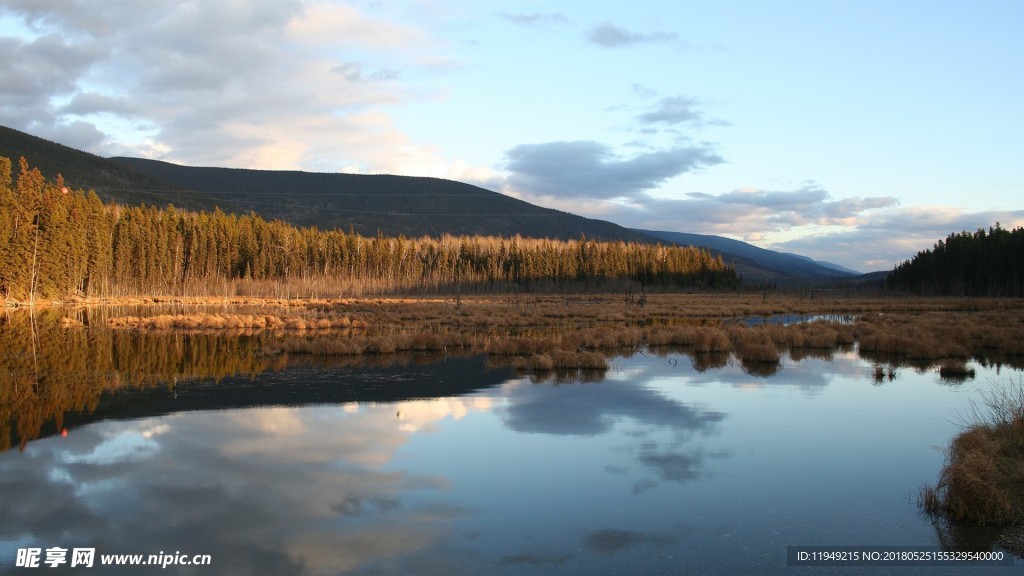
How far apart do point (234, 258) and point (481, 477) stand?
90677mm

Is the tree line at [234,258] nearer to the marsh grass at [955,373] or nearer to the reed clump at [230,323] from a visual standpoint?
the reed clump at [230,323]

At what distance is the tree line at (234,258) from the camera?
58938 mm

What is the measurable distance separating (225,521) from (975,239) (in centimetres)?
11767

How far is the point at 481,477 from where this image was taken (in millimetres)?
10617

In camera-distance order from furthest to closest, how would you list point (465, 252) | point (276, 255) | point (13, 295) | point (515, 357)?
point (465, 252) → point (276, 255) → point (13, 295) → point (515, 357)

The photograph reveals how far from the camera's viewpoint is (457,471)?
1096 centimetres

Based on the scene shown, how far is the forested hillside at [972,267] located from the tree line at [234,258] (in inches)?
1257

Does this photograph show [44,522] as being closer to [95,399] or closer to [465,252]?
[95,399]

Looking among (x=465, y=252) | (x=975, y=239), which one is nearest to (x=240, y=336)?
(x=465, y=252)

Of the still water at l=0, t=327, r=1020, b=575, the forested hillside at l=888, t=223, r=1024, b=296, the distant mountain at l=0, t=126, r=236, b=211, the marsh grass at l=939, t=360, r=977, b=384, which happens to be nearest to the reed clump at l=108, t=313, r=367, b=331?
the still water at l=0, t=327, r=1020, b=575

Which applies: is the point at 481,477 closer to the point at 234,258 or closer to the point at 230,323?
the point at 230,323

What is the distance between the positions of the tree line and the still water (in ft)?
166

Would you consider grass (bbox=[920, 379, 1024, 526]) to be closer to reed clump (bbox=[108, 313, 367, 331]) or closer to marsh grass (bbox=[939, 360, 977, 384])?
marsh grass (bbox=[939, 360, 977, 384])

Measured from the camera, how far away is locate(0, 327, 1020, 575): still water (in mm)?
7773
